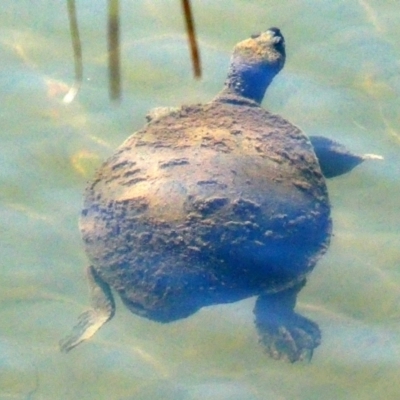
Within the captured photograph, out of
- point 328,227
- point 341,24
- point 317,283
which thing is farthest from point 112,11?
point 341,24

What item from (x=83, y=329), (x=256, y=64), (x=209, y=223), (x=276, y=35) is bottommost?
(x=83, y=329)

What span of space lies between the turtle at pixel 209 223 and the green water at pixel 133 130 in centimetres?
16

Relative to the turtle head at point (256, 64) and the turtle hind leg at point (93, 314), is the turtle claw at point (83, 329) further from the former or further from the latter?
the turtle head at point (256, 64)

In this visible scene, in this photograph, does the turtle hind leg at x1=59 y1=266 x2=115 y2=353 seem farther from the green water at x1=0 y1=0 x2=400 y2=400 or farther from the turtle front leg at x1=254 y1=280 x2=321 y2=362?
the turtle front leg at x1=254 y1=280 x2=321 y2=362

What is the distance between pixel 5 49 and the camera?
461 cm

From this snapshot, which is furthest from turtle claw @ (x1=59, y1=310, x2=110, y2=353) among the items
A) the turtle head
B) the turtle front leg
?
the turtle head

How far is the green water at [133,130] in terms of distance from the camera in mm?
3285

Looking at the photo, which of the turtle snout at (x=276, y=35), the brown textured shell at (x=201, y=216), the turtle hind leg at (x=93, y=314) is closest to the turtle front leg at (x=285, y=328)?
the brown textured shell at (x=201, y=216)

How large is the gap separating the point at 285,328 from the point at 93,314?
1.00m

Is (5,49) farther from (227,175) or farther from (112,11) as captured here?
(112,11)

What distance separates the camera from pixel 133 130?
419 cm

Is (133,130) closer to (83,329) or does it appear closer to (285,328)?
(83,329)

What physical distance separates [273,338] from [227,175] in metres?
0.88

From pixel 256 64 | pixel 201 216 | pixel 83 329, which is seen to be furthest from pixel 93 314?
pixel 256 64
